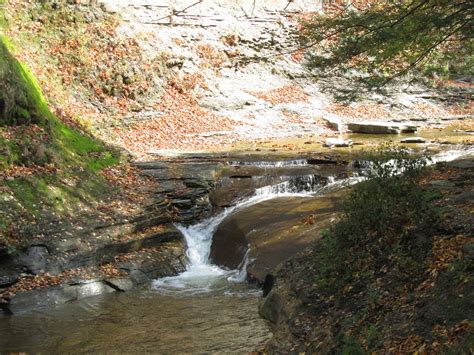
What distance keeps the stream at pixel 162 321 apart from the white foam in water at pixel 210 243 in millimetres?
24

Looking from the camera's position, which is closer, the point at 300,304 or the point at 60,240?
the point at 300,304

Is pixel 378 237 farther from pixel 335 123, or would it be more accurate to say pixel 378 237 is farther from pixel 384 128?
pixel 335 123

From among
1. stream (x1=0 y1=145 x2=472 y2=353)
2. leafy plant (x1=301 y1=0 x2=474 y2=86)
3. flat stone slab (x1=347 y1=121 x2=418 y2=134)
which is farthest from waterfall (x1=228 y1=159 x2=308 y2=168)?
flat stone slab (x1=347 y1=121 x2=418 y2=134)

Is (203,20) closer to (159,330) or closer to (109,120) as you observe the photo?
(109,120)

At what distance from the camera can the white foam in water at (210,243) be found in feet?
34.2

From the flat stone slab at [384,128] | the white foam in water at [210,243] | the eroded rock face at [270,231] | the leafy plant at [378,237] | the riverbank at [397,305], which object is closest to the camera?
the riverbank at [397,305]

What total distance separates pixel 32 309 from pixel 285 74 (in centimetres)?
2025

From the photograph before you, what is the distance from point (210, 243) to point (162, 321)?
4109mm

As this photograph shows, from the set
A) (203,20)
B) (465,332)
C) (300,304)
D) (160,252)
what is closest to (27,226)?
(160,252)

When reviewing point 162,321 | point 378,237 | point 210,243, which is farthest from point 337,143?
point 378,237

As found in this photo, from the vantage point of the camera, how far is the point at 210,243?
12414 mm

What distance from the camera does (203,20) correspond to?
2647 cm

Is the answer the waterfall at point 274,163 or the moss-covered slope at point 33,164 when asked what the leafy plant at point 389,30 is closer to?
the moss-covered slope at point 33,164

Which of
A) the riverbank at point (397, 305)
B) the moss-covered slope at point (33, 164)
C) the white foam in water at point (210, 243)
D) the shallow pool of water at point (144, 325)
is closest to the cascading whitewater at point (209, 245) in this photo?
the white foam in water at point (210, 243)
